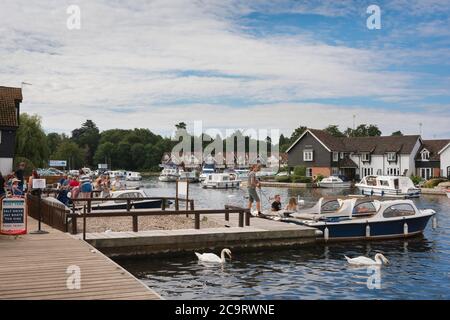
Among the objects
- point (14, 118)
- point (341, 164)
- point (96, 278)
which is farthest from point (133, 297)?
point (341, 164)

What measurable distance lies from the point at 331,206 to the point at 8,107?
1408 inches

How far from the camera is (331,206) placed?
25.7m

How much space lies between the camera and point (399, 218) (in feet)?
83.0

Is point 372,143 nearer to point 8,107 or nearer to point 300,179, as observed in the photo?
point 300,179

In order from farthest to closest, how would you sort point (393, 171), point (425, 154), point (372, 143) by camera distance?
point (372, 143) < point (393, 171) < point (425, 154)

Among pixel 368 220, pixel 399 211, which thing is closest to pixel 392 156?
pixel 399 211

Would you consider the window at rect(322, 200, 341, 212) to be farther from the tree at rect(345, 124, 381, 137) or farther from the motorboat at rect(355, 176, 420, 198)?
the tree at rect(345, 124, 381, 137)

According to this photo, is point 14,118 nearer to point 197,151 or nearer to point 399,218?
point 399,218

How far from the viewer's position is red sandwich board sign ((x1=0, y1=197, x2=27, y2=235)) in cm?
1700

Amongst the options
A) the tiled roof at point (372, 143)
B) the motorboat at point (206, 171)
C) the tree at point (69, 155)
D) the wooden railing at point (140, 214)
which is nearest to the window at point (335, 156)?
the tiled roof at point (372, 143)

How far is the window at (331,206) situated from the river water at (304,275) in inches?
106

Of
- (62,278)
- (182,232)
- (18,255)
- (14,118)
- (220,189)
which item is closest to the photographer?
(62,278)

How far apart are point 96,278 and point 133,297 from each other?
6.38 feet

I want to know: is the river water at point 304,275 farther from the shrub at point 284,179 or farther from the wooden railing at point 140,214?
the shrub at point 284,179
